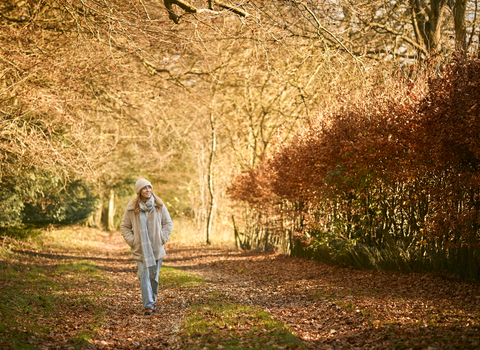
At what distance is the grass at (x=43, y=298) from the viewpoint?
5237mm

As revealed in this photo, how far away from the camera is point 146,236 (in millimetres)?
6891

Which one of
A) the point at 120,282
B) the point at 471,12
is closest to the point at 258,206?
the point at 120,282

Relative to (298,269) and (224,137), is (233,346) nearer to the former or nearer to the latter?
(298,269)

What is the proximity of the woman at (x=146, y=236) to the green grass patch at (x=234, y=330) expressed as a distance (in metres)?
0.71

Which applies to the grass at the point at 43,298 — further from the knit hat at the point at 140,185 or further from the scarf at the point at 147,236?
the knit hat at the point at 140,185

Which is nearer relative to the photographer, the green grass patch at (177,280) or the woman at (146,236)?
the woman at (146,236)

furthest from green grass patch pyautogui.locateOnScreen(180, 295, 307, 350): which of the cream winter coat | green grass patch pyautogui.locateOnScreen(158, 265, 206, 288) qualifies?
green grass patch pyautogui.locateOnScreen(158, 265, 206, 288)

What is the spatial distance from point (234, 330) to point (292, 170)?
6775mm

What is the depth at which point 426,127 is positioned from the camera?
708 centimetres

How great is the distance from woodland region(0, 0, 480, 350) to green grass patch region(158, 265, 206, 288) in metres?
0.08

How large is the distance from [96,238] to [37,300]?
61.3 feet

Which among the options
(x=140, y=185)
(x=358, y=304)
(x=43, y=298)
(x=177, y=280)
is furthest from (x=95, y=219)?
(x=358, y=304)

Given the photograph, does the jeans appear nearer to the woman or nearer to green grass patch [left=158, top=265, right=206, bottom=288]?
the woman

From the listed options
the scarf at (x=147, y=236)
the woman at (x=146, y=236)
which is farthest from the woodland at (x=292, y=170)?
the scarf at (x=147, y=236)
